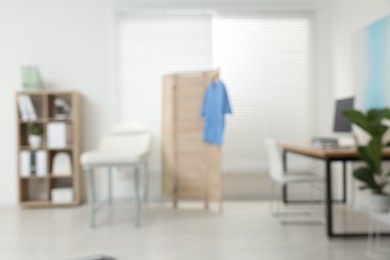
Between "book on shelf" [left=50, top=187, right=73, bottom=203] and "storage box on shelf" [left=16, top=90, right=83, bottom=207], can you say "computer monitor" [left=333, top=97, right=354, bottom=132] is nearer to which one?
"storage box on shelf" [left=16, top=90, right=83, bottom=207]

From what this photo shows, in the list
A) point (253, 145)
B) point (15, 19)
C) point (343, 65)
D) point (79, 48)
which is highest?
point (15, 19)

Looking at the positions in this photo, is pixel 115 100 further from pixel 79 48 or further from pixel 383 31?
pixel 383 31

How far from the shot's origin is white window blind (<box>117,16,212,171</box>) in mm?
4465

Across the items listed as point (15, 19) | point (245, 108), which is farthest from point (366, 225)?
point (15, 19)

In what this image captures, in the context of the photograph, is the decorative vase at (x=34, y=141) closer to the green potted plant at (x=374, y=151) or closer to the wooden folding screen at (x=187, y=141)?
the wooden folding screen at (x=187, y=141)

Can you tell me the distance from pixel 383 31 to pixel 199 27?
210 centimetres

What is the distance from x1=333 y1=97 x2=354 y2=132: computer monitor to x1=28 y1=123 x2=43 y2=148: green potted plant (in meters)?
3.35

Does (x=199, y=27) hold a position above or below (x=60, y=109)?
above

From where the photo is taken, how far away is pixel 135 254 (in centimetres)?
259

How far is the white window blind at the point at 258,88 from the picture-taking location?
4.47m

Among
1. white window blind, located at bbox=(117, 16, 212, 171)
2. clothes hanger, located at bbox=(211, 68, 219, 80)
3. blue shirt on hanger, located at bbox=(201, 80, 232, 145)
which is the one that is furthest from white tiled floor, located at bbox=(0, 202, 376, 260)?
clothes hanger, located at bbox=(211, 68, 219, 80)

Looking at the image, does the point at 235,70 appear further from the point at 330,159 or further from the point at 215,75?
the point at 330,159

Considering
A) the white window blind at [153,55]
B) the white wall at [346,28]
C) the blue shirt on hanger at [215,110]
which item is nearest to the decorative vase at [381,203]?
the blue shirt on hanger at [215,110]

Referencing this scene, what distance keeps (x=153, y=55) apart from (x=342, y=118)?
2370mm
